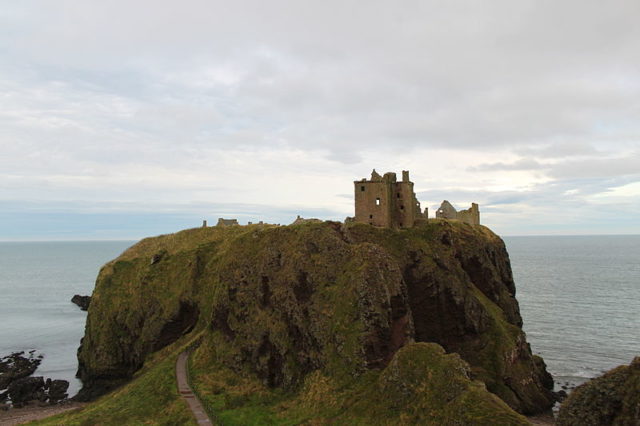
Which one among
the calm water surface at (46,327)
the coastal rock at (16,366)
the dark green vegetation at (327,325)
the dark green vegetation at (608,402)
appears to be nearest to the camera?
the dark green vegetation at (608,402)

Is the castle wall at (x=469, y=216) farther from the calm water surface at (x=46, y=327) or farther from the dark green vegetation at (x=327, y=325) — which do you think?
the calm water surface at (x=46, y=327)

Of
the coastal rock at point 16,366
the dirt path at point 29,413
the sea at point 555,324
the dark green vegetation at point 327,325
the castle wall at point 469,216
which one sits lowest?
the dirt path at point 29,413

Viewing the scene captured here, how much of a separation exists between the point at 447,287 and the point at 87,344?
211 ft

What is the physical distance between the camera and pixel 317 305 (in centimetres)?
5288

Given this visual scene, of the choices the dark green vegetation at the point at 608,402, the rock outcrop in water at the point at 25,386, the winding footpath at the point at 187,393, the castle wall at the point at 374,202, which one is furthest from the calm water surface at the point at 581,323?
the rock outcrop in water at the point at 25,386

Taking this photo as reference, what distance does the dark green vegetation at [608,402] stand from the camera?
24172 millimetres

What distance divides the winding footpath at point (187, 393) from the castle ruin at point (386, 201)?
111ft

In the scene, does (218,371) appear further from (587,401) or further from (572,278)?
(572,278)

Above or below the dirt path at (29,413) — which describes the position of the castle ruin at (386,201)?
above

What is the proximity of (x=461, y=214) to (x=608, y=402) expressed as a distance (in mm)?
63947

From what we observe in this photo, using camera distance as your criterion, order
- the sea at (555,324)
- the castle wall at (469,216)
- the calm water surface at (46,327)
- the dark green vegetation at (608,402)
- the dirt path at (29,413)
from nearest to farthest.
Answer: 1. the dark green vegetation at (608,402)
2. the dirt path at (29,413)
3. the sea at (555,324)
4. the calm water surface at (46,327)
5. the castle wall at (469,216)

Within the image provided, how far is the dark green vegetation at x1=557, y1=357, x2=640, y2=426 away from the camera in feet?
79.3

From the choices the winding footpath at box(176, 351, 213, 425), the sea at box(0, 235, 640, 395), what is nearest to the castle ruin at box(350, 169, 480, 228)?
the winding footpath at box(176, 351, 213, 425)

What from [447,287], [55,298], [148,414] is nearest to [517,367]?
[447,287]
